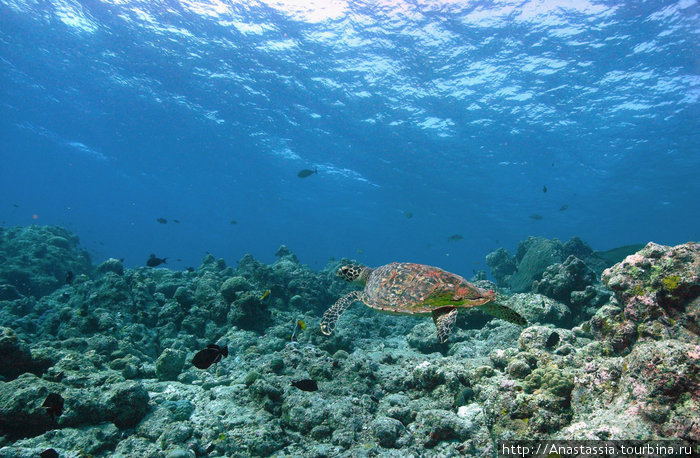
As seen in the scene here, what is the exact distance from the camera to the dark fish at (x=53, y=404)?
3572 millimetres

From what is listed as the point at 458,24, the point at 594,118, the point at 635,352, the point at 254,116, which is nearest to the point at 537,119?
the point at 594,118

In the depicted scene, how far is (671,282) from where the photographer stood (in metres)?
4.33

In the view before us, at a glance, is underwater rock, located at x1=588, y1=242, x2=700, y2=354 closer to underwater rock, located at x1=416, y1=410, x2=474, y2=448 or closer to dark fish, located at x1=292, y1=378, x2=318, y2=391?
underwater rock, located at x1=416, y1=410, x2=474, y2=448

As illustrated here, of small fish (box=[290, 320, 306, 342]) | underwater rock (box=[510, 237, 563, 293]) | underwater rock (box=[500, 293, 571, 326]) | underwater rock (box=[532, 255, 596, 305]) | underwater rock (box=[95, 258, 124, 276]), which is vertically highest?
underwater rock (box=[510, 237, 563, 293])

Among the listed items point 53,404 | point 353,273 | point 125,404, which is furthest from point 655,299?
point 53,404

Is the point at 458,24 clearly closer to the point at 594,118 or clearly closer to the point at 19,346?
the point at 594,118

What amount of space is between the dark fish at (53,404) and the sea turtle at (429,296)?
4.04 meters

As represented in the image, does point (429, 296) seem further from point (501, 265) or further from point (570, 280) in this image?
point (501, 265)

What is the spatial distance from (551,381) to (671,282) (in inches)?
94.0

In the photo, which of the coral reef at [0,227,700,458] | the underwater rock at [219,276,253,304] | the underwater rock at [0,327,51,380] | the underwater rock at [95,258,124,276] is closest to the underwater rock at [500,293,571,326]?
the coral reef at [0,227,700,458]

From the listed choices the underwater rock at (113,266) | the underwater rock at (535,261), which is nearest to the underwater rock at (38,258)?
the underwater rock at (113,266)

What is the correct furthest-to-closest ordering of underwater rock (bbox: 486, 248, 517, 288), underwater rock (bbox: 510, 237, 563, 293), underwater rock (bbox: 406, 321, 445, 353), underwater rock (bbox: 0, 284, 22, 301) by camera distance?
underwater rock (bbox: 486, 248, 517, 288) → underwater rock (bbox: 510, 237, 563, 293) → underwater rock (bbox: 0, 284, 22, 301) → underwater rock (bbox: 406, 321, 445, 353)

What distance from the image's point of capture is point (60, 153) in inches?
1654

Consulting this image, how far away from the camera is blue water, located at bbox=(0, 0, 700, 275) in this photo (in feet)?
51.4
